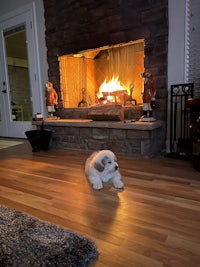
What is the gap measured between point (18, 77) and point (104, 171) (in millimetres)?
3047

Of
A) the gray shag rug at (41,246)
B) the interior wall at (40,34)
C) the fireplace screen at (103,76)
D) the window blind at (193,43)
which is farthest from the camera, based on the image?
the interior wall at (40,34)

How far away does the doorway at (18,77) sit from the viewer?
12.0 feet

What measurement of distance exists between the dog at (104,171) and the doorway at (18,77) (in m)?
2.37

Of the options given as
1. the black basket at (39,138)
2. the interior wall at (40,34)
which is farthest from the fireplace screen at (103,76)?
the black basket at (39,138)

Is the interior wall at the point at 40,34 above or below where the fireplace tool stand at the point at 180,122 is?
above

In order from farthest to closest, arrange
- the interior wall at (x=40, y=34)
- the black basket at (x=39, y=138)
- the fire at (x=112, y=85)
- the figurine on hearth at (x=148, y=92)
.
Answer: the interior wall at (x=40, y=34) → the fire at (x=112, y=85) → the black basket at (x=39, y=138) → the figurine on hearth at (x=148, y=92)

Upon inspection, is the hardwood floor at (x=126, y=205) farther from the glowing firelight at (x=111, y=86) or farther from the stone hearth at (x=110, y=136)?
the glowing firelight at (x=111, y=86)

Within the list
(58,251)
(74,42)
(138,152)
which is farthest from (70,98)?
(58,251)

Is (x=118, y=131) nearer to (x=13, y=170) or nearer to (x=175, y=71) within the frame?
(x=175, y=71)

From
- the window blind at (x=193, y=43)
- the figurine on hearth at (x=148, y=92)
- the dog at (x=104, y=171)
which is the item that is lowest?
the dog at (x=104, y=171)

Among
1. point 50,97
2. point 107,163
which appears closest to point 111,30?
point 50,97

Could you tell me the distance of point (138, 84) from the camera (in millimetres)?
3016

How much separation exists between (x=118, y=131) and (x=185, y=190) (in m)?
1.10

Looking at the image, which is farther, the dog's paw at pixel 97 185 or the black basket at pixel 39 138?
the black basket at pixel 39 138
